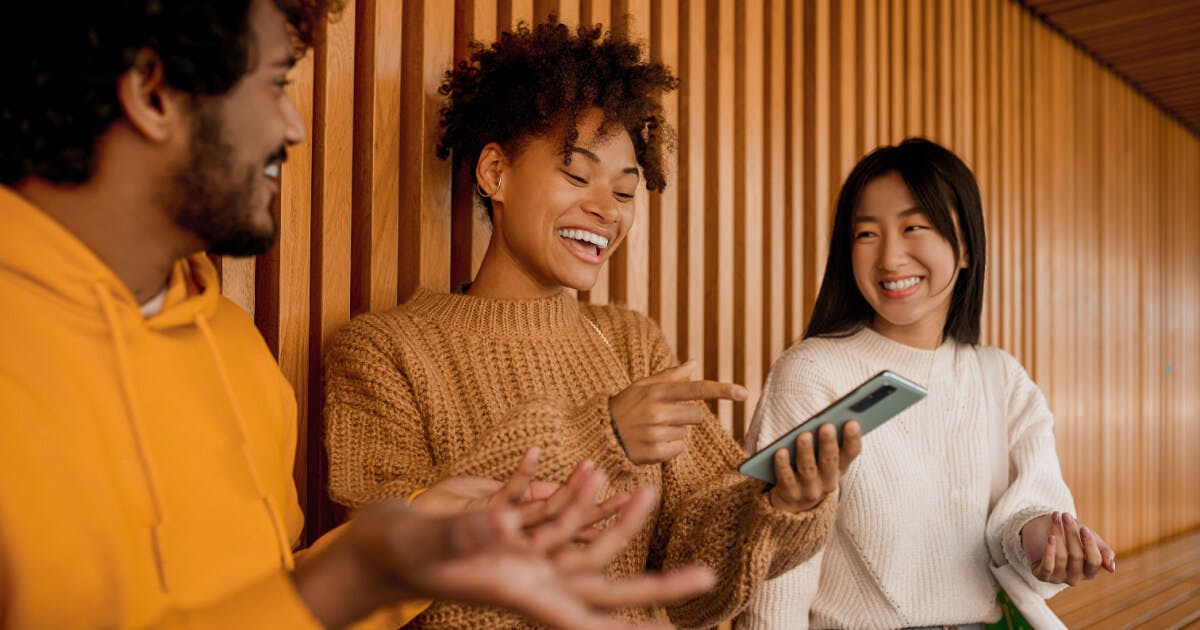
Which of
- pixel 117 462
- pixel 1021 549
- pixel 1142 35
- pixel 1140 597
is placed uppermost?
pixel 1142 35

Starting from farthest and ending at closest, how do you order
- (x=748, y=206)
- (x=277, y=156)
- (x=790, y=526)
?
(x=748, y=206)
(x=790, y=526)
(x=277, y=156)

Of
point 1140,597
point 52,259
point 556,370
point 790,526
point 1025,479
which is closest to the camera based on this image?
point 52,259

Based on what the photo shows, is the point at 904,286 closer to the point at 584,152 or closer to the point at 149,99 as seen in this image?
the point at 584,152

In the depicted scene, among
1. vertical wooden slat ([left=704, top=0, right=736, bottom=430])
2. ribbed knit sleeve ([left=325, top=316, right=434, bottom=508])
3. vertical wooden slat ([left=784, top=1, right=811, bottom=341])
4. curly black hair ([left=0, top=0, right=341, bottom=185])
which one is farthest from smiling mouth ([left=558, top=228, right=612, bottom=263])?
vertical wooden slat ([left=784, top=1, right=811, bottom=341])

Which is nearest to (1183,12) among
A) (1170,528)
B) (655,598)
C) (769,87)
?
(769,87)

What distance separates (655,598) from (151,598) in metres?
0.53

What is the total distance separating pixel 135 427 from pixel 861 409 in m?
0.97

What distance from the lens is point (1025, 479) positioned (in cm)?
203

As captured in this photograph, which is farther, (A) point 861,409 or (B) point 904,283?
(B) point 904,283

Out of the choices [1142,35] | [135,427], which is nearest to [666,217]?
[135,427]

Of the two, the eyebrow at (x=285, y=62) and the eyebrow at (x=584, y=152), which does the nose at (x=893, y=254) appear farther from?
the eyebrow at (x=285, y=62)

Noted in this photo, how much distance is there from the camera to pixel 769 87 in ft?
10.2

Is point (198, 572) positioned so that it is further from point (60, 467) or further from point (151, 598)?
point (60, 467)

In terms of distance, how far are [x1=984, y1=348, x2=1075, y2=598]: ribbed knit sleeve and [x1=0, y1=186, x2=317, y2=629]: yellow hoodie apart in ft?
5.02
